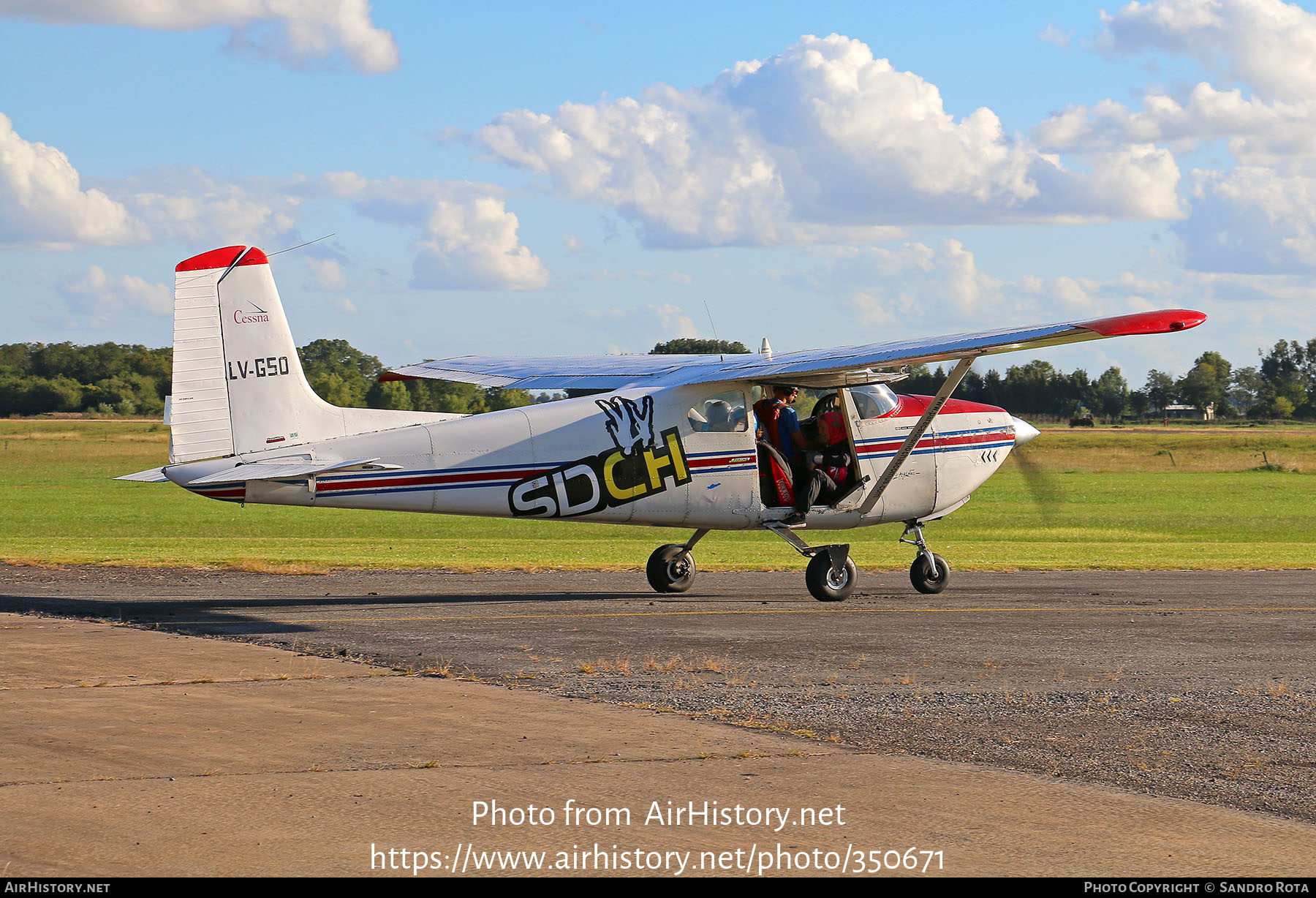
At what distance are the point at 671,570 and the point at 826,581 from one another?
2.21 metres

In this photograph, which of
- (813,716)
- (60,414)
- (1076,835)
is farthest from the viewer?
(60,414)

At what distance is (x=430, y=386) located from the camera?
53.0 m

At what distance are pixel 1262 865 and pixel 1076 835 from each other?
0.76 metres

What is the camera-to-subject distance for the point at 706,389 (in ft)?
54.2

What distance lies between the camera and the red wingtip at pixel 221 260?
1421cm

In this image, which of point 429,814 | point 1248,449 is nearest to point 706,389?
point 429,814

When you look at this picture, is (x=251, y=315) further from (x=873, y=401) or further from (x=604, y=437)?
(x=873, y=401)

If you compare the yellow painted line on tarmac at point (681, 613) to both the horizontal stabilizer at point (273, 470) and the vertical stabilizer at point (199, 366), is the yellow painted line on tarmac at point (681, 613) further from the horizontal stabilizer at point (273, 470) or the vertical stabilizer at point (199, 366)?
the vertical stabilizer at point (199, 366)

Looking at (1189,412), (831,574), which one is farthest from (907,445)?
(1189,412)

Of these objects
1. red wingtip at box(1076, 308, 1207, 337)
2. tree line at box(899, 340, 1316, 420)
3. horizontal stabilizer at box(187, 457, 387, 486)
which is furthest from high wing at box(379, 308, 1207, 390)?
tree line at box(899, 340, 1316, 420)

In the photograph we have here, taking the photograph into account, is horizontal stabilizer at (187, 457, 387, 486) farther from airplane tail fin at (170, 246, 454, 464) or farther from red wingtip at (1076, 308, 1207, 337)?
red wingtip at (1076, 308, 1207, 337)

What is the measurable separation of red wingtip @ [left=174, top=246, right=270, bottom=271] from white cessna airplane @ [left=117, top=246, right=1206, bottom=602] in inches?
0.6

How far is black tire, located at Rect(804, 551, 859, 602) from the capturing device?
648 inches
